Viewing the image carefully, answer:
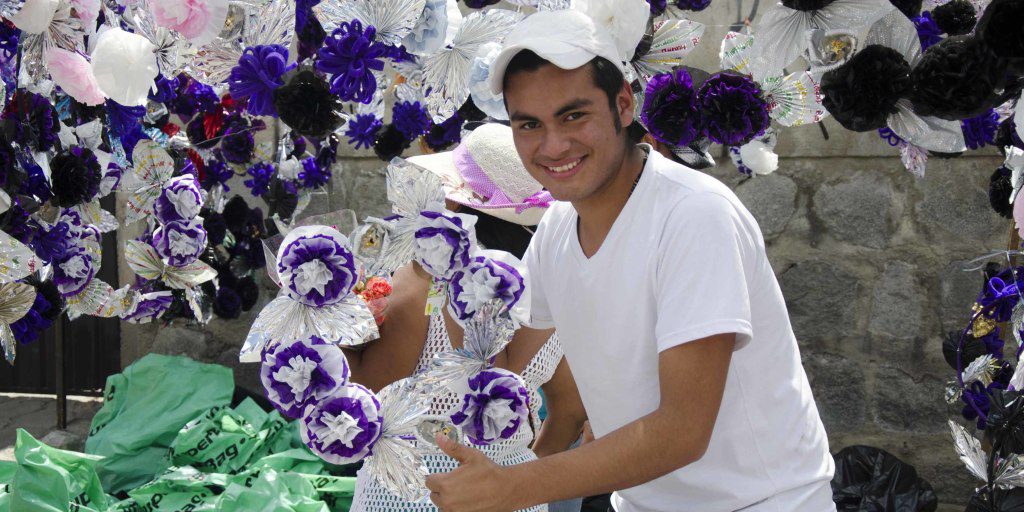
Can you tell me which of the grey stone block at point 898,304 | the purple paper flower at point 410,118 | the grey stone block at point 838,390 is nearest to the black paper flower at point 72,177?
the purple paper flower at point 410,118

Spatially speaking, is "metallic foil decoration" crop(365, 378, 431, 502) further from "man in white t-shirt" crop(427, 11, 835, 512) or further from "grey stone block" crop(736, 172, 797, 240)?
"grey stone block" crop(736, 172, 797, 240)

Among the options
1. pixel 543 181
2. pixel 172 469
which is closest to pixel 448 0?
pixel 543 181

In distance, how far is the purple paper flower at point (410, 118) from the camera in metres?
2.20

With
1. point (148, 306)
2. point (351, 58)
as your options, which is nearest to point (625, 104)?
point (351, 58)

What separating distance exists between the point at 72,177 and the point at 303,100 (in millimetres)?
1036

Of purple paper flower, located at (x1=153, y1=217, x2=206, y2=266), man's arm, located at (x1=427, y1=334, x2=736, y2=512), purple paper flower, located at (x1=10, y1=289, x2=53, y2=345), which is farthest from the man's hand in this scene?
purple paper flower, located at (x1=10, y1=289, x2=53, y2=345)

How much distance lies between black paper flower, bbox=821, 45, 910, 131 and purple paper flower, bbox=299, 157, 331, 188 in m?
2.25

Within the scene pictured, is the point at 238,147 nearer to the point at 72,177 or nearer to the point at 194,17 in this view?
the point at 72,177

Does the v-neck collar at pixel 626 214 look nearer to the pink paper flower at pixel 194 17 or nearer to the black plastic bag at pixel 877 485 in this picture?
the pink paper flower at pixel 194 17

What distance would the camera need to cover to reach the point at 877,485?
10.4 feet

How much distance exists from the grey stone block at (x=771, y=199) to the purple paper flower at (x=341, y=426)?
2410 millimetres

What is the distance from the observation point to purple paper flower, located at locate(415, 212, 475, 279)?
1.57 metres

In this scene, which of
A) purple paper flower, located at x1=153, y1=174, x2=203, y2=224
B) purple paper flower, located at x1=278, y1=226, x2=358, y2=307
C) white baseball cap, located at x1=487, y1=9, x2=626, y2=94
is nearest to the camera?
white baseball cap, located at x1=487, y1=9, x2=626, y2=94

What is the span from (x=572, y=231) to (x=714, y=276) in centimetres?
35
